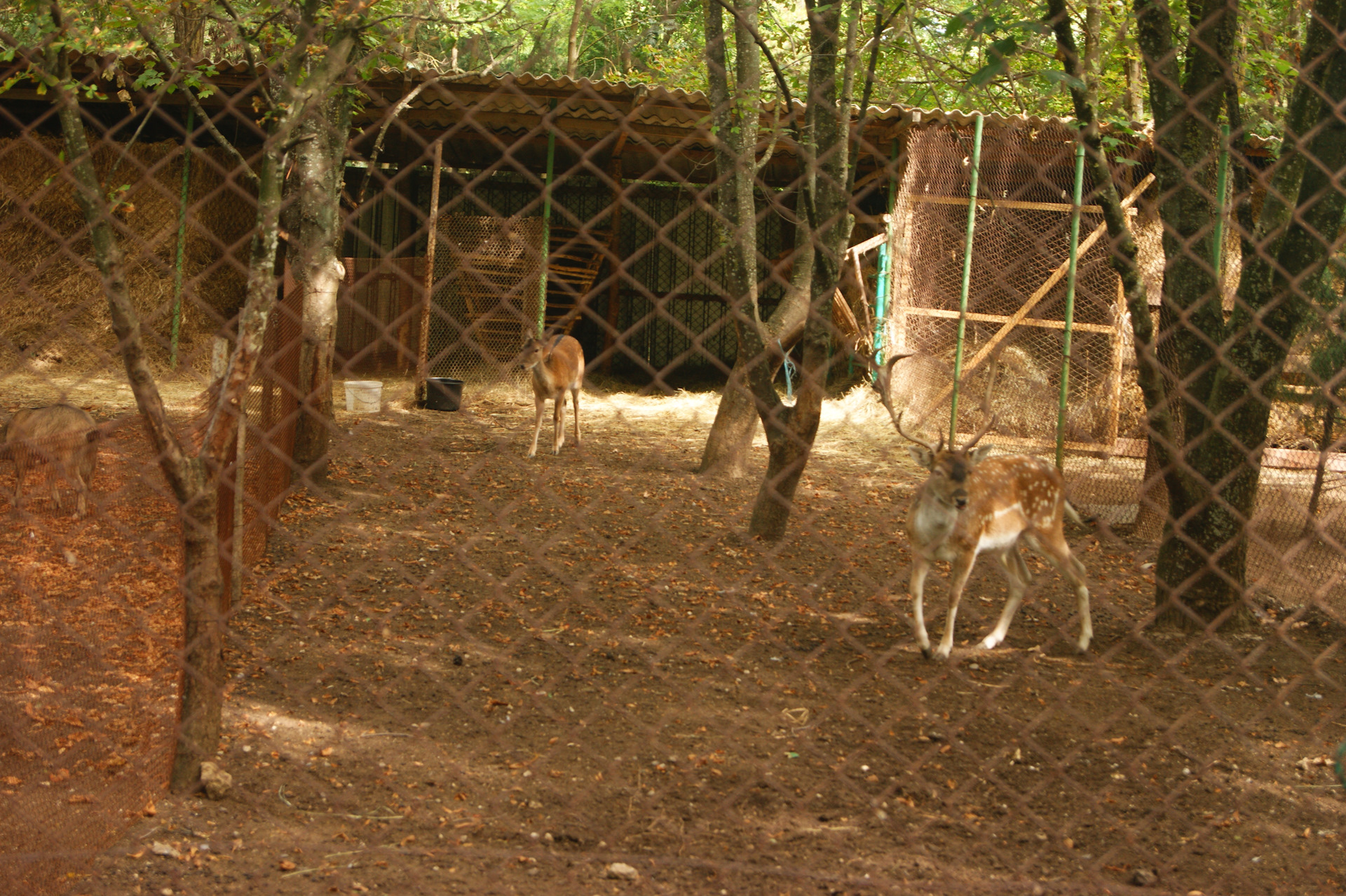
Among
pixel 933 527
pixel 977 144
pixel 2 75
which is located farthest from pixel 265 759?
pixel 2 75

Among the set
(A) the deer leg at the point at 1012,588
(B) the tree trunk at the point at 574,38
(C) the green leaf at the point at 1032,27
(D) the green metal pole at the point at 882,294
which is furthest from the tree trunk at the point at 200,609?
(B) the tree trunk at the point at 574,38

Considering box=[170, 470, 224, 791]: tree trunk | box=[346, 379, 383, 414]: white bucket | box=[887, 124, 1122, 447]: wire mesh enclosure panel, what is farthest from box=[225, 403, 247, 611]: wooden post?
box=[887, 124, 1122, 447]: wire mesh enclosure panel

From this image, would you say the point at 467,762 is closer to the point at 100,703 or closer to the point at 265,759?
the point at 265,759

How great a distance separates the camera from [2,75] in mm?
9734

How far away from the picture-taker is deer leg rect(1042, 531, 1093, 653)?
4648mm

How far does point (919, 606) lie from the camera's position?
15.0 feet

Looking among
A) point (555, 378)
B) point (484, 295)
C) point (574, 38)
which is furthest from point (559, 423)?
point (574, 38)

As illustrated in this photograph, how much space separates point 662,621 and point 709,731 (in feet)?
3.80

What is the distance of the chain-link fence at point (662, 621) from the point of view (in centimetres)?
266

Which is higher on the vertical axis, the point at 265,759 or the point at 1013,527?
the point at 1013,527

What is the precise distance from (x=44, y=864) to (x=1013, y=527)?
391 centimetres

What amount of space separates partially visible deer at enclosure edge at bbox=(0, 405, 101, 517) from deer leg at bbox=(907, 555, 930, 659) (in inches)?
159

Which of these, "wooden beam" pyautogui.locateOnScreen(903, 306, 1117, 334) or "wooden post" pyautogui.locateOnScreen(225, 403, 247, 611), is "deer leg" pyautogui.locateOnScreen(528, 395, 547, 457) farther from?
"wooden post" pyautogui.locateOnScreen(225, 403, 247, 611)

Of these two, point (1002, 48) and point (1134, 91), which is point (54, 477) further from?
point (1134, 91)
